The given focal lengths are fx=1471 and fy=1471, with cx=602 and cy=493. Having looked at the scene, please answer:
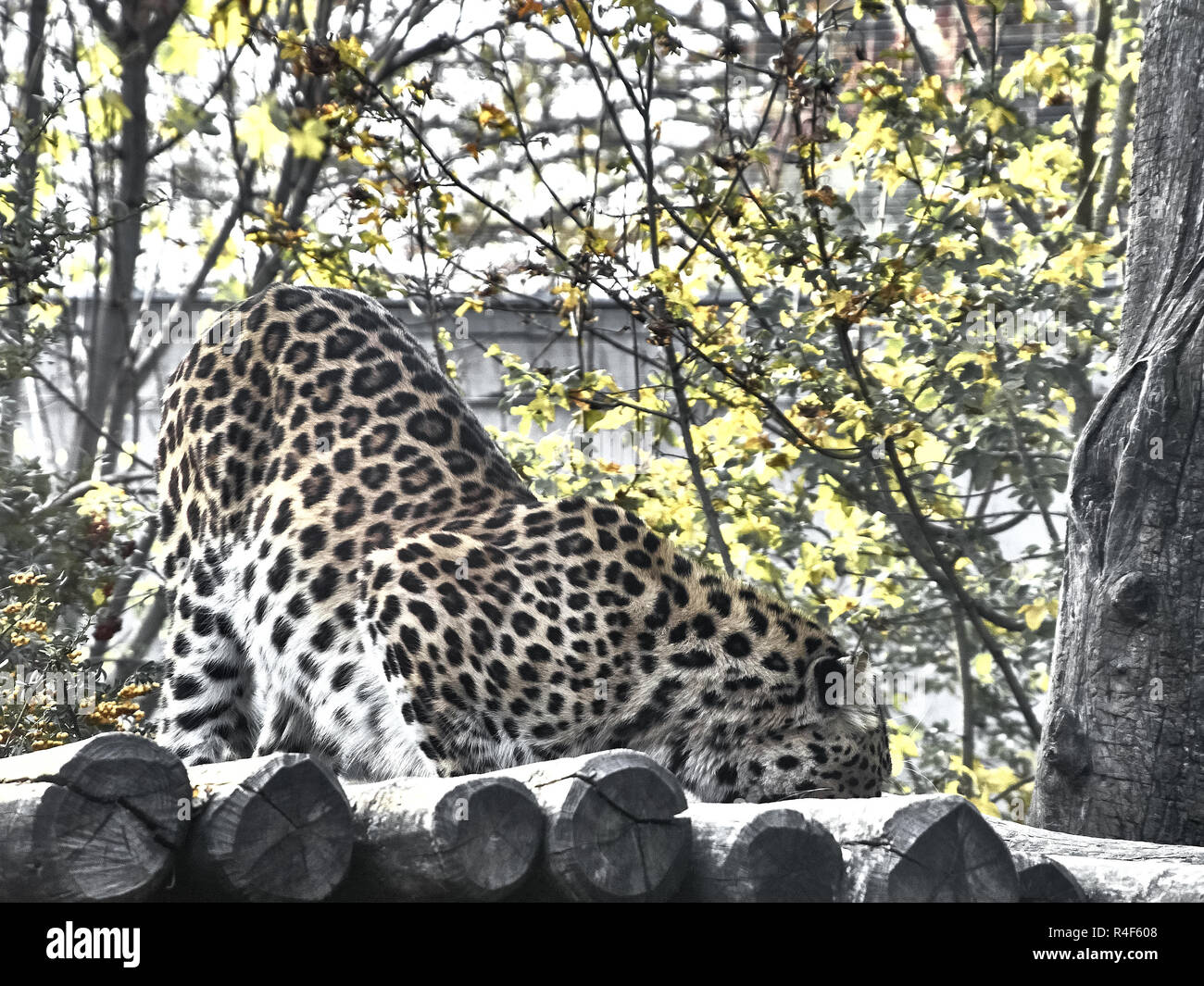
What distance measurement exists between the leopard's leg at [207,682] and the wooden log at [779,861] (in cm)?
258

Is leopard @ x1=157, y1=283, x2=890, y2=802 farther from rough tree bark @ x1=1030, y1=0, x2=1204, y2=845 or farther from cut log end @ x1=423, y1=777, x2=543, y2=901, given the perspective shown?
cut log end @ x1=423, y1=777, x2=543, y2=901

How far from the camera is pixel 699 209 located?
18.1 ft

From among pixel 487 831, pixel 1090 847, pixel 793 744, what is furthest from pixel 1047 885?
pixel 793 744

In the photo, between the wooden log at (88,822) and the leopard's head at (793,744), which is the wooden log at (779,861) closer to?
the wooden log at (88,822)

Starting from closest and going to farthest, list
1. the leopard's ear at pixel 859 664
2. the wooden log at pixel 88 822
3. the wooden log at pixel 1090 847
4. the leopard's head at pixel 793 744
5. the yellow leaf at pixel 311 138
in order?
the wooden log at pixel 88 822, the wooden log at pixel 1090 847, the leopard's head at pixel 793 744, the leopard's ear at pixel 859 664, the yellow leaf at pixel 311 138

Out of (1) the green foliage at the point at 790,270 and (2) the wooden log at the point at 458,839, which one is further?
(1) the green foliage at the point at 790,270

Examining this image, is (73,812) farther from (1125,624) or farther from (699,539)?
(699,539)

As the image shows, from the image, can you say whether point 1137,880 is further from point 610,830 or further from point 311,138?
point 311,138

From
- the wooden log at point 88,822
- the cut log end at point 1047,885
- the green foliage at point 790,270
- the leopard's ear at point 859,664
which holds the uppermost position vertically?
the green foliage at point 790,270

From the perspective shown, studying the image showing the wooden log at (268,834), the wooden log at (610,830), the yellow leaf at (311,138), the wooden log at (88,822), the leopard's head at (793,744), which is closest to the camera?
the wooden log at (88,822)

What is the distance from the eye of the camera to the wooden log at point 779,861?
8.46 ft

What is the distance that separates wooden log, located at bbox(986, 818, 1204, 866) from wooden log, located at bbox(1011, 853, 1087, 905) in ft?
1.07

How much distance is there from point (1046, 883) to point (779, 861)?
22.1 inches

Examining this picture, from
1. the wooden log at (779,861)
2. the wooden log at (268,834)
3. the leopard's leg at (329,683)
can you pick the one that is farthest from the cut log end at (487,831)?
the leopard's leg at (329,683)
